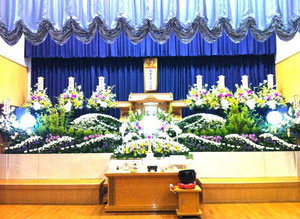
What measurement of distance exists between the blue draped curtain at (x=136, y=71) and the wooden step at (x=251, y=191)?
18.8 ft

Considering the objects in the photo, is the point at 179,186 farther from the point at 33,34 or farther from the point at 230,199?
the point at 33,34

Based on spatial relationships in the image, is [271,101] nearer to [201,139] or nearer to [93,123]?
[201,139]

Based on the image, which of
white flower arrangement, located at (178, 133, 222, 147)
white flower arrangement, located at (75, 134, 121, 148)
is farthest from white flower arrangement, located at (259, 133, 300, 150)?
white flower arrangement, located at (75, 134, 121, 148)

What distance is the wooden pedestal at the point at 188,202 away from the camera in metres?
4.36

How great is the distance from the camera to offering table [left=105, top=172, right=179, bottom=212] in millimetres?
4742

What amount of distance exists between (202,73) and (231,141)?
16.2 ft

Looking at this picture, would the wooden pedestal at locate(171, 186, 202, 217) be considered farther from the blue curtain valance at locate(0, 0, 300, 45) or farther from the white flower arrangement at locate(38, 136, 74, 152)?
the white flower arrangement at locate(38, 136, 74, 152)

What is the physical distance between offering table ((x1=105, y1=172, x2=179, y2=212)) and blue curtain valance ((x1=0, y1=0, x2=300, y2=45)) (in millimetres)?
2289

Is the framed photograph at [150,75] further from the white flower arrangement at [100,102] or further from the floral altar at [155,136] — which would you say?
the floral altar at [155,136]

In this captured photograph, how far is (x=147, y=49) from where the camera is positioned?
1017 centimetres

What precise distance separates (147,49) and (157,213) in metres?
6.54

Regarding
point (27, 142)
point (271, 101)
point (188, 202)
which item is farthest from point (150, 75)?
point (188, 202)

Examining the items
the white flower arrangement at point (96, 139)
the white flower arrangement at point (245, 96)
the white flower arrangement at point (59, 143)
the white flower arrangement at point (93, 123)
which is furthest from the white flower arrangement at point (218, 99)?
the white flower arrangement at point (59, 143)

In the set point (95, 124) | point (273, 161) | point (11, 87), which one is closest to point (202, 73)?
point (95, 124)
